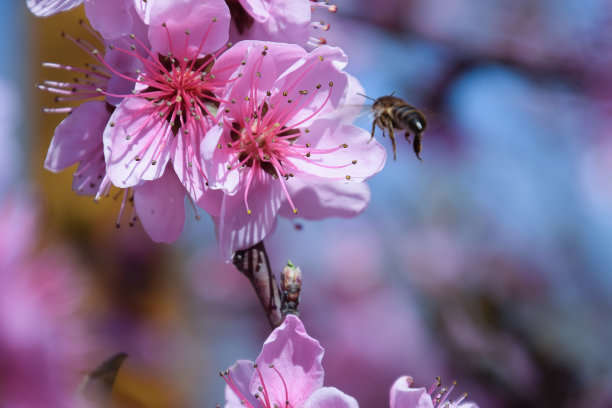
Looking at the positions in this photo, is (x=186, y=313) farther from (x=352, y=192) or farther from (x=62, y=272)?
(x=352, y=192)

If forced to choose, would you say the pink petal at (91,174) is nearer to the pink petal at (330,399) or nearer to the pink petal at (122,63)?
the pink petal at (122,63)

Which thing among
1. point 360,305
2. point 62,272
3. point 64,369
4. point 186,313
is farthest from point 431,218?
point 64,369

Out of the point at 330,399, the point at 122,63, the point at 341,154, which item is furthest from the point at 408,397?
the point at 122,63

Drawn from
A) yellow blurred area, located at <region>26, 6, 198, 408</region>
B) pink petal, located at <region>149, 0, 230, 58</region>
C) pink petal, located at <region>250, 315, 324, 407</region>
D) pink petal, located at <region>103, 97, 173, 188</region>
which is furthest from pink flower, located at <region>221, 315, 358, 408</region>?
yellow blurred area, located at <region>26, 6, 198, 408</region>

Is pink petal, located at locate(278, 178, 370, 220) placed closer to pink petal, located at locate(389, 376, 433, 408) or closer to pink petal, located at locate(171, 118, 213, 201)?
pink petal, located at locate(171, 118, 213, 201)

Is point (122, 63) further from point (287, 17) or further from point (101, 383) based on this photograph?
point (101, 383)

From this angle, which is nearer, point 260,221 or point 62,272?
point 260,221

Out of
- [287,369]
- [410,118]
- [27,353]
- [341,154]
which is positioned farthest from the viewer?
[410,118]
